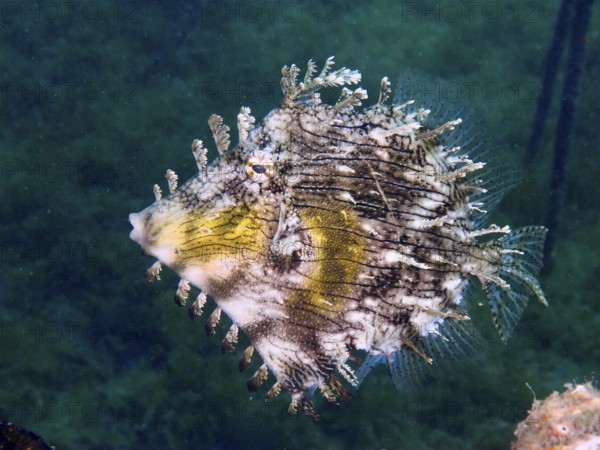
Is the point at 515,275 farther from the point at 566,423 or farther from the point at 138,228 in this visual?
the point at 138,228

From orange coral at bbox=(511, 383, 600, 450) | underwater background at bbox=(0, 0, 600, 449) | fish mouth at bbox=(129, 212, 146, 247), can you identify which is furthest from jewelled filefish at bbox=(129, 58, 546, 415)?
underwater background at bbox=(0, 0, 600, 449)

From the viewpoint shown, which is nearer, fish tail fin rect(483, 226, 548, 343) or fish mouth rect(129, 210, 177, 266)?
fish mouth rect(129, 210, 177, 266)

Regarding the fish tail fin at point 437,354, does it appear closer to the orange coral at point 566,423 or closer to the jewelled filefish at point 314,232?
the jewelled filefish at point 314,232

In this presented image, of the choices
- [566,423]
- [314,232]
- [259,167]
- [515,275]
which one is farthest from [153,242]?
[566,423]

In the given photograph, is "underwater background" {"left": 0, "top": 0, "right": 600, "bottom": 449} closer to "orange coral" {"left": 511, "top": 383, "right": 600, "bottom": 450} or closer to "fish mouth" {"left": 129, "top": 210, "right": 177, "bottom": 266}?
"orange coral" {"left": 511, "top": 383, "right": 600, "bottom": 450}

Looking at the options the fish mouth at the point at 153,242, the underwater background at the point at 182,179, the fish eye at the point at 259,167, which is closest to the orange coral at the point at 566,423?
the underwater background at the point at 182,179

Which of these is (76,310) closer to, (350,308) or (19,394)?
(19,394)

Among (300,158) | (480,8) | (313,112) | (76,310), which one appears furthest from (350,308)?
(480,8)

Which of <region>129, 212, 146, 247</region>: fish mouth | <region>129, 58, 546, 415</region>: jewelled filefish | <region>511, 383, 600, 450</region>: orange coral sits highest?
<region>129, 212, 146, 247</region>: fish mouth
